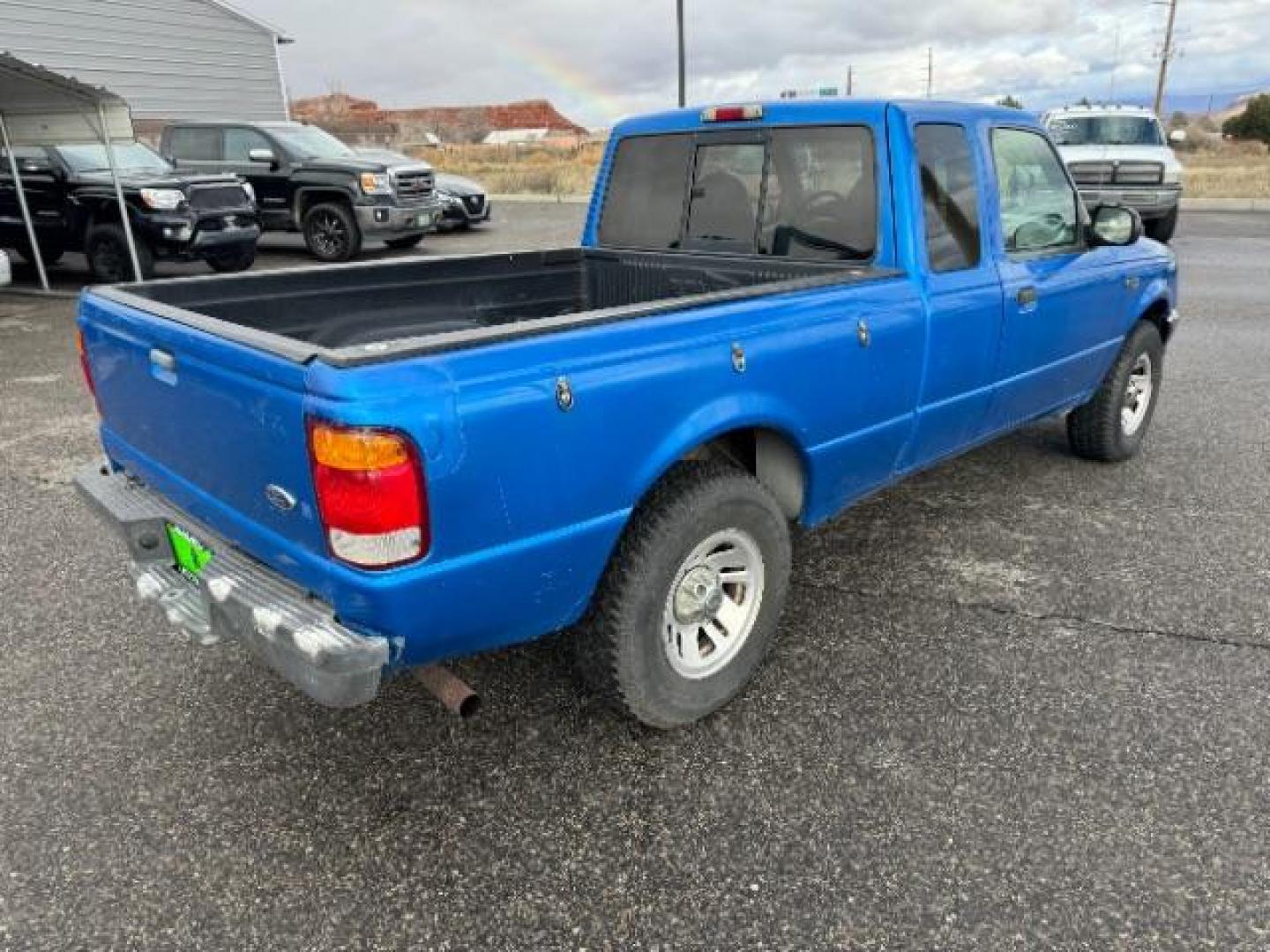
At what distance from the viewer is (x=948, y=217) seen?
3561 mm

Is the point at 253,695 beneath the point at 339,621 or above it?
beneath

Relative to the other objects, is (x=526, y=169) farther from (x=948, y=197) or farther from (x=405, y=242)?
(x=948, y=197)

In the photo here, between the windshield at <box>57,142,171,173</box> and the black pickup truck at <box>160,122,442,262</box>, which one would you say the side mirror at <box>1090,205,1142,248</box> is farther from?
the windshield at <box>57,142,171,173</box>

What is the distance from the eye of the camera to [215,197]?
11.4 metres

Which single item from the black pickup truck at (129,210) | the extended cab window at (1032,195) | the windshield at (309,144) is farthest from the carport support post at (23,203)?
the extended cab window at (1032,195)

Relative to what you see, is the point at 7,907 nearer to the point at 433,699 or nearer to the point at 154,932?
the point at 154,932

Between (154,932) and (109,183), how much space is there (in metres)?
11.3

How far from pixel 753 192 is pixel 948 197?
2.45ft

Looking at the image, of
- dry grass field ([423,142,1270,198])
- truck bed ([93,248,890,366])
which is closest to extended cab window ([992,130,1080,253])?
truck bed ([93,248,890,366])

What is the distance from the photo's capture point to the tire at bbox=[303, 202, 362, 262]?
13250 mm

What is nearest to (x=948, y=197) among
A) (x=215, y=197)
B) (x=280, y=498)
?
(x=280, y=498)

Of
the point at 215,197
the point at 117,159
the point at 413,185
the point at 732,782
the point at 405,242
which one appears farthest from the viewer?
the point at 405,242

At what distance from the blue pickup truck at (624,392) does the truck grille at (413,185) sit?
1001cm

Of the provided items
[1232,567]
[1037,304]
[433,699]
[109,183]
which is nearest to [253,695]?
[433,699]
